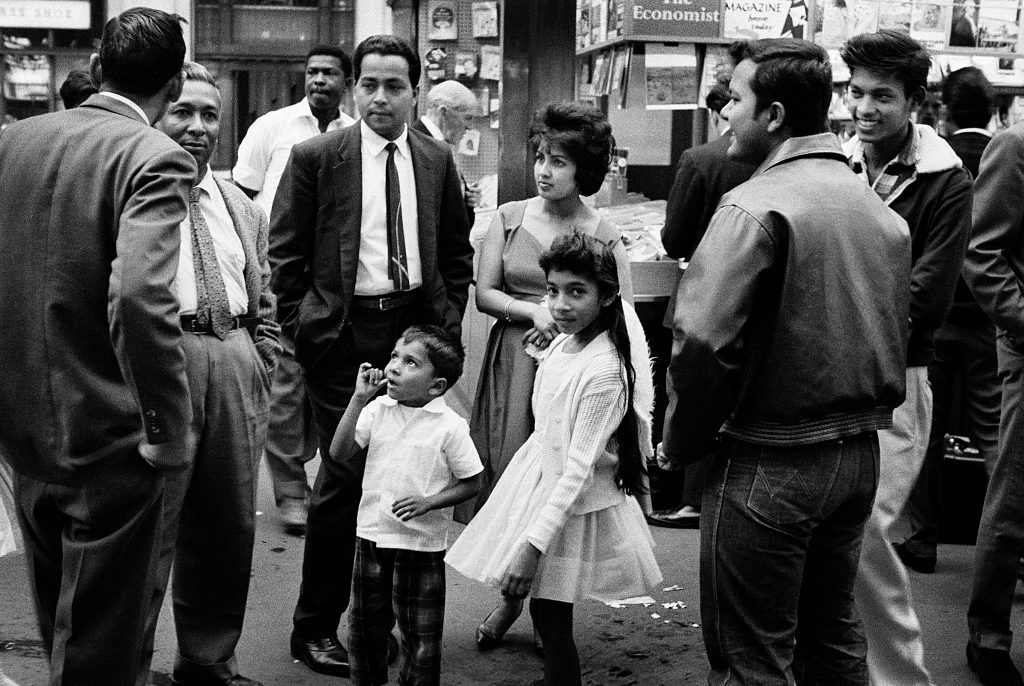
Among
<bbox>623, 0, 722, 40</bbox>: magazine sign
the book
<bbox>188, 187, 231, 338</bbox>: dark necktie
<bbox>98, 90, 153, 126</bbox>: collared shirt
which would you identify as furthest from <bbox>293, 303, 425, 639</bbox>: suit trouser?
the book

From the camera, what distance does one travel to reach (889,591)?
3.97 m

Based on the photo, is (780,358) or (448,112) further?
(448,112)

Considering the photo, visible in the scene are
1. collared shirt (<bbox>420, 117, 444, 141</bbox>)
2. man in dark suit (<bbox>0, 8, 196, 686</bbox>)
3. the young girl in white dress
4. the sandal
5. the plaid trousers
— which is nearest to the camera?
man in dark suit (<bbox>0, 8, 196, 686</bbox>)

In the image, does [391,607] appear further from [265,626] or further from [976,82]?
[976,82]

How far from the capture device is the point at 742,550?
10.1ft

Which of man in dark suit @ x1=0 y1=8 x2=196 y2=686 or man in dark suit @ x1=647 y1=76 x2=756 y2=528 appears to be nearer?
man in dark suit @ x1=0 y1=8 x2=196 y2=686

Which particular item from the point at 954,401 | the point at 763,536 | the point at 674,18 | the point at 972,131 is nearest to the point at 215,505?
the point at 763,536

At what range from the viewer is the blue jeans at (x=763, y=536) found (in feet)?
10.1

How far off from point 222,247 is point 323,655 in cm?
150

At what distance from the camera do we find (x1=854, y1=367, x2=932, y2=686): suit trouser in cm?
397

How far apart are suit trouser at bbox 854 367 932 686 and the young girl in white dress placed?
0.72 metres

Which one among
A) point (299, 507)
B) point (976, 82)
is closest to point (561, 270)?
point (299, 507)

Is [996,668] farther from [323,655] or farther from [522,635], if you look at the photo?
[323,655]

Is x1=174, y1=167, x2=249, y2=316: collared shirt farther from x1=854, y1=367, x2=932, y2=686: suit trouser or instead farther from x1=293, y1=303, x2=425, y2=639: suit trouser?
x1=854, y1=367, x2=932, y2=686: suit trouser
